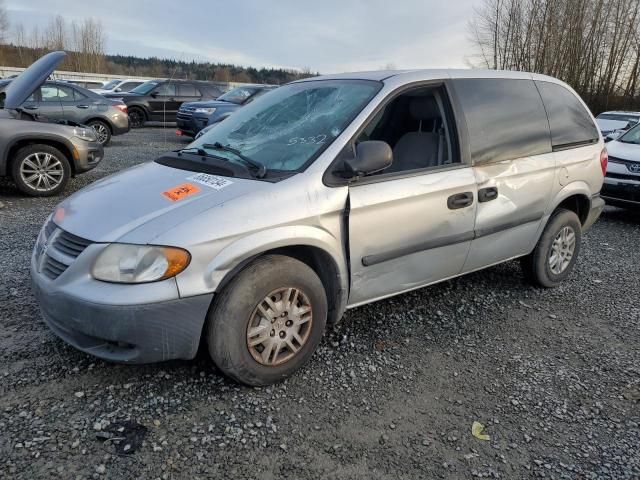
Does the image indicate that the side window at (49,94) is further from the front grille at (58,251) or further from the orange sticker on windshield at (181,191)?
the orange sticker on windshield at (181,191)

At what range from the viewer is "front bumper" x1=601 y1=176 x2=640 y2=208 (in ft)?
23.6

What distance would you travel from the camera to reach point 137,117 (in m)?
17.5

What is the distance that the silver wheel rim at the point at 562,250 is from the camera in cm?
440

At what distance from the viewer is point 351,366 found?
10.2 feet

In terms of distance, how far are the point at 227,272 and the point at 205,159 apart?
996mm

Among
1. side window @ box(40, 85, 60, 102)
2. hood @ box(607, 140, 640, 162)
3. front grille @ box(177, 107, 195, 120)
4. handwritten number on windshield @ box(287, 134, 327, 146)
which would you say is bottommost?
hood @ box(607, 140, 640, 162)

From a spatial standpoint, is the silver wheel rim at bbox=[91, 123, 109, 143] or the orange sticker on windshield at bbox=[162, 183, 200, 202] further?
the silver wheel rim at bbox=[91, 123, 109, 143]

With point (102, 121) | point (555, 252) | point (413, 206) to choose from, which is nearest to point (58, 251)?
point (413, 206)

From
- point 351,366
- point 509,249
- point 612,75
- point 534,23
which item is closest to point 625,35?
point 612,75

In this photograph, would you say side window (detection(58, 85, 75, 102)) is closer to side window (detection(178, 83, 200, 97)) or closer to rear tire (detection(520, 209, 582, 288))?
side window (detection(178, 83, 200, 97))

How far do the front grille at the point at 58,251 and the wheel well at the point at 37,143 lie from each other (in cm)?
492

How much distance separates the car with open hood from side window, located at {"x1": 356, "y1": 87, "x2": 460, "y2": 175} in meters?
5.23

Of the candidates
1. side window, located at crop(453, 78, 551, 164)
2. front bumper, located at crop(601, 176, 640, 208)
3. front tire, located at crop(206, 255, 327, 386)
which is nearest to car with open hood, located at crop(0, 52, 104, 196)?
front tire, located at crop(206, 255, 327, 386)

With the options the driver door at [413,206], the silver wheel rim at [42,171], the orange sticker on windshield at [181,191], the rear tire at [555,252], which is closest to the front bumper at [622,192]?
the rear tire at [555,252]
